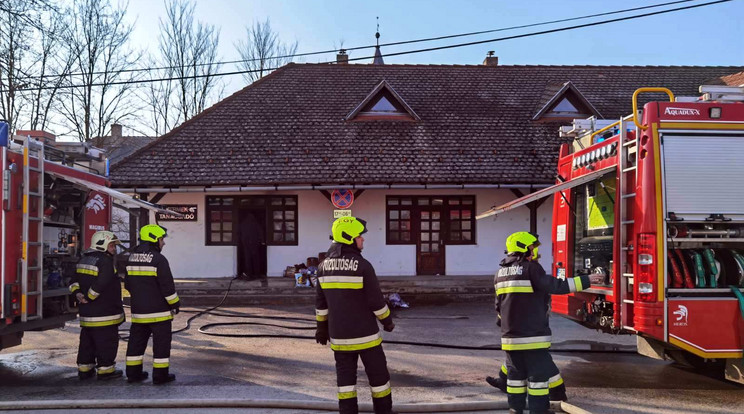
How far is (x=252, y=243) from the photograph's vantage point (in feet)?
52.0

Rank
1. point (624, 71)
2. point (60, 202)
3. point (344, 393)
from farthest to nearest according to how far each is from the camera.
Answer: point (624, 71)
point (60, 202)
point (344, 393)

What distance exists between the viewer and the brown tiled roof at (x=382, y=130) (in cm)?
1526

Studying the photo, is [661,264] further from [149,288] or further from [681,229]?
[149,288]

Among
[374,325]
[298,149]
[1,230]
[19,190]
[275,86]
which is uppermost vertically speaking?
[275,86]

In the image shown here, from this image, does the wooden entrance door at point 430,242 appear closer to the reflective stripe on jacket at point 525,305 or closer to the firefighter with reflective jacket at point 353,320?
the reflective stripe on jacket at point 525,305

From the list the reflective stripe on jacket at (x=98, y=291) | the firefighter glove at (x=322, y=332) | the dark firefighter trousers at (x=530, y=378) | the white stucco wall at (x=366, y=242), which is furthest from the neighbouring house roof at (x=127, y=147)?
the dark firefighter trousers at (x=530, y=378)

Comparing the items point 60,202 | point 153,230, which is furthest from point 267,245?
point 153,230

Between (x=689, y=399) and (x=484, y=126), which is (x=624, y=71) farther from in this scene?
(x=689, y=399)

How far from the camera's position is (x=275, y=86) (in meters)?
18.3

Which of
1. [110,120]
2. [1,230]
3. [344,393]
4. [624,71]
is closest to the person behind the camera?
[344,393]

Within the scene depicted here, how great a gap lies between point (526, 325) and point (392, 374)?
2527 mm

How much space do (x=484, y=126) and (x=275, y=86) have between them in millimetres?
A: 6504

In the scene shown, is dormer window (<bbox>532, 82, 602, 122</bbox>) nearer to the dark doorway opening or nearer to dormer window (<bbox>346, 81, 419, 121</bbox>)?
dormer window (<bbox>346, 81, 419, 121</bbox>)

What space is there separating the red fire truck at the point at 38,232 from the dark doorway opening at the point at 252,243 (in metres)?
7.28
